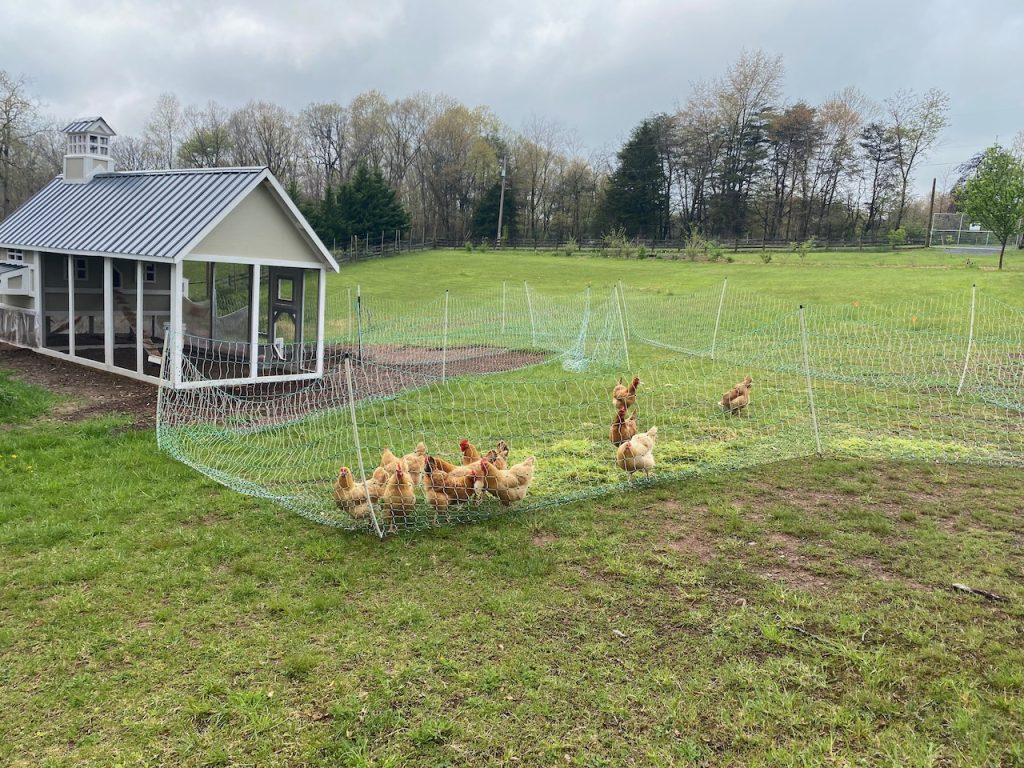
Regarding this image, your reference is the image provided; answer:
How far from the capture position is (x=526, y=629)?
12.0 feet

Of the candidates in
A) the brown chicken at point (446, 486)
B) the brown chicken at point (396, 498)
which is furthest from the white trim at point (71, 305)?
the brown chicken at point (446, 486)

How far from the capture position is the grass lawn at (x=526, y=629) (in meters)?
2.86

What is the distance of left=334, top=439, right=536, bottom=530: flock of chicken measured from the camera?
15.9 feet

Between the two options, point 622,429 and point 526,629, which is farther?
point 622,429

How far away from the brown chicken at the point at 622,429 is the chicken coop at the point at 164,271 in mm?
5859

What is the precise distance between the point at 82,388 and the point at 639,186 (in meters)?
44.8

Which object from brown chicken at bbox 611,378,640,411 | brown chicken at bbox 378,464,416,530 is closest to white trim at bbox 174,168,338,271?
brown chicken at bbox 611,378,640,411

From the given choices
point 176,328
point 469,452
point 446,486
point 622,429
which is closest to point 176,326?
point 176,328

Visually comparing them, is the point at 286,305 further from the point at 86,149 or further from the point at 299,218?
the point at 86,149

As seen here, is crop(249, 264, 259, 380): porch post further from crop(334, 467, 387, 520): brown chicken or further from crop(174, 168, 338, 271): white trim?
crop(334, 467, 387, 520): brown chicken

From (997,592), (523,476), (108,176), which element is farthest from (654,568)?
(108,176)

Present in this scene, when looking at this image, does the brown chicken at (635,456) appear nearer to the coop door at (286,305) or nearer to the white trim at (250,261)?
the white trim at (250,261)

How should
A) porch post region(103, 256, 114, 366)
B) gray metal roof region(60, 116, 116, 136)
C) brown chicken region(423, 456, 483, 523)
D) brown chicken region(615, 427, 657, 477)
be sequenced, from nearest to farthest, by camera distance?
brown chicken region(423, 456, 483, 523) → brown chicken region(615, 427, 657, 477) → porch post region(103, 256, 114, 366) → gray metal roof region(60, 116, 116, 136)

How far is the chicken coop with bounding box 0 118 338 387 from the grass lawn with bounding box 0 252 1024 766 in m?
4.67
